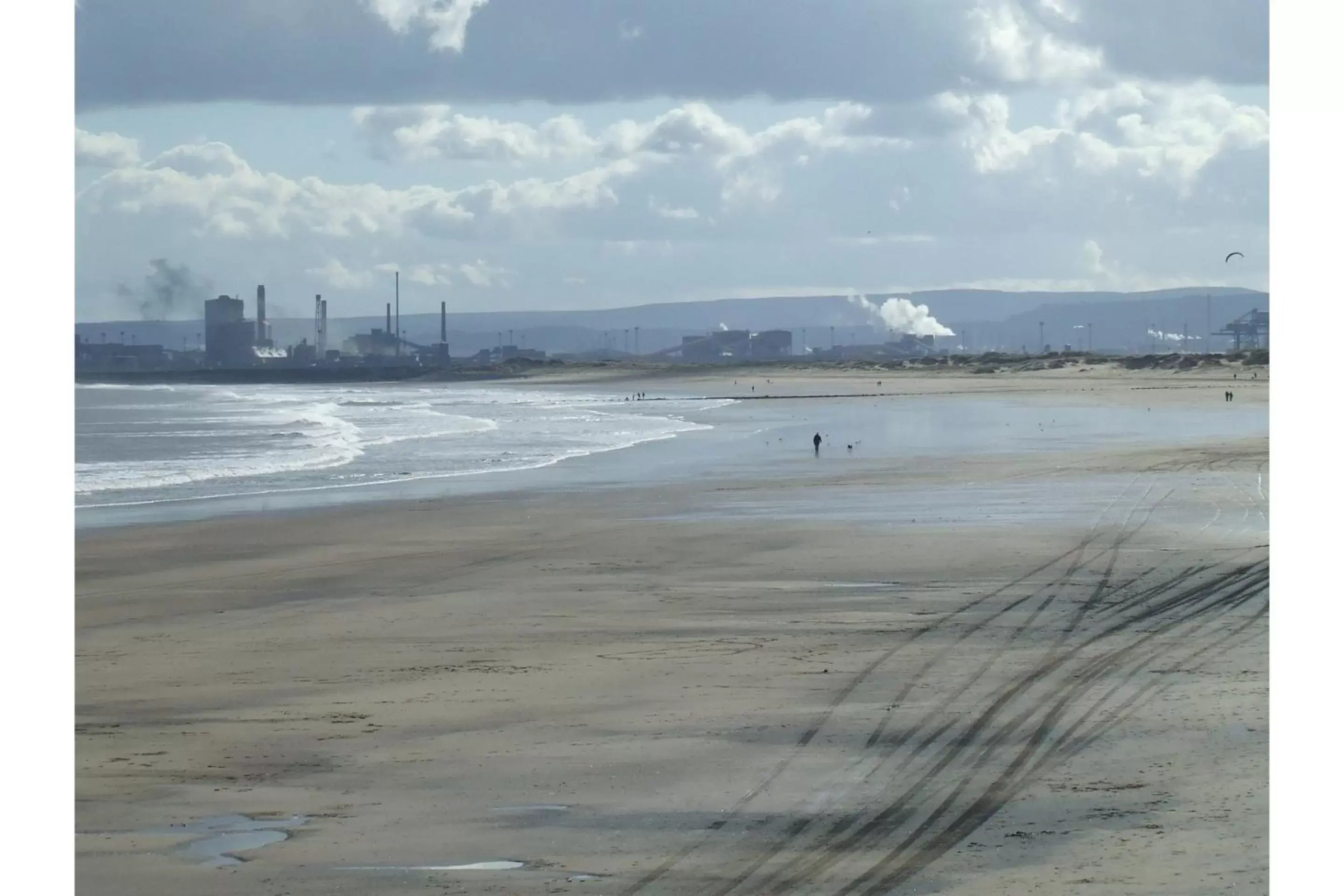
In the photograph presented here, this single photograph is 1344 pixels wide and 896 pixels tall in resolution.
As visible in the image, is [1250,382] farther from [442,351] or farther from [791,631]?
[442,351]

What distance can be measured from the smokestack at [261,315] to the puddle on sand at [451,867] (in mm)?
140297

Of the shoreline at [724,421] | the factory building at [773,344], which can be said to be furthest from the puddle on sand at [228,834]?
the factory building at [773,344]

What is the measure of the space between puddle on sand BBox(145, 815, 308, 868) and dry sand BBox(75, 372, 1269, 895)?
6 cm

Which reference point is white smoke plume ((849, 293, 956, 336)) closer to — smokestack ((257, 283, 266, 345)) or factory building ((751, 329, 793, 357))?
factory building ((751, 329, 793, 357))

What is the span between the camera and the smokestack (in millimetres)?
141938

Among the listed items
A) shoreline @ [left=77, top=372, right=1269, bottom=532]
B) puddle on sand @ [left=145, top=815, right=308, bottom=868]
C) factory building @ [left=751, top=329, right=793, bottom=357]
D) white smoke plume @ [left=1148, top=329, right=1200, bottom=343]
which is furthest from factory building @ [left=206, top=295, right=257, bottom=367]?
puddle on sand @ [left=145, top=815, right=308, bottom=868]

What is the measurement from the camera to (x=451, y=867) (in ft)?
21.1

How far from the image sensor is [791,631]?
10.9m

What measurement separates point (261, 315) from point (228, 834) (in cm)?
14448

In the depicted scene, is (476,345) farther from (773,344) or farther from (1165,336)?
(1165,336)

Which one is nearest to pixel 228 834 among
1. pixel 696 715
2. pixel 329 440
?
pixel 696 715

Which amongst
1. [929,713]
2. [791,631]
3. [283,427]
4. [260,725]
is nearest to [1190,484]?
[791,631]
